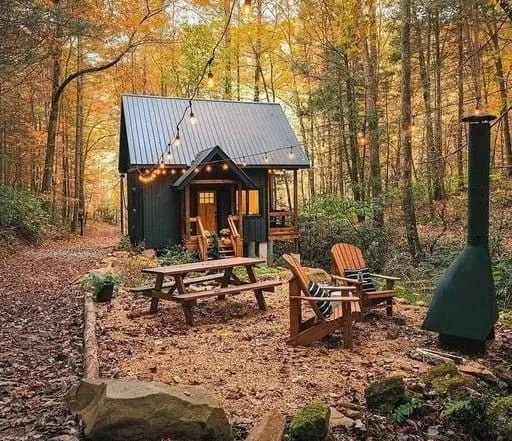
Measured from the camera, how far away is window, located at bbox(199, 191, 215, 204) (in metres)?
16.7

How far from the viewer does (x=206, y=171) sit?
52.4ft

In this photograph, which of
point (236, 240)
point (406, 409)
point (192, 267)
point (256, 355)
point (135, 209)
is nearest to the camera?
point (406, 409)

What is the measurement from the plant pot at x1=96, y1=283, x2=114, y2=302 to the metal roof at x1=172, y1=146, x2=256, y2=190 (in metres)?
7.06

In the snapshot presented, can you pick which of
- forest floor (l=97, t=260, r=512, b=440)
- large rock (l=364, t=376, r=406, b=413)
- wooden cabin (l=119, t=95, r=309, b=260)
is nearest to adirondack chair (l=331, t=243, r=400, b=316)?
forest floor (l=97, t=260, r=512, b=440)

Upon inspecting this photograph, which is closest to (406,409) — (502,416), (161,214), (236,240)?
(502,416)

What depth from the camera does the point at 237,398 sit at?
4.11m

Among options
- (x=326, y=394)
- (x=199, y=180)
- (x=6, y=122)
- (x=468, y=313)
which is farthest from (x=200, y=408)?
(x=6, y=122)

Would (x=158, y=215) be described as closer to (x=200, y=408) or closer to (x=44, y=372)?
(x=44, y=372)

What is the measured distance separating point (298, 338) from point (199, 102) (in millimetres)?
14085

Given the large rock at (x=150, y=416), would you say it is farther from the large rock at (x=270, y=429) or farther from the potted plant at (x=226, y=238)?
the potted plant at (x=226, y=238)

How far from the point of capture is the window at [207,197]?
16688mm

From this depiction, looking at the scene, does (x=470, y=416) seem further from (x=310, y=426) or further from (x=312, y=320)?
(x=312, y=320)

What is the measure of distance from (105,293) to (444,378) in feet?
17.5

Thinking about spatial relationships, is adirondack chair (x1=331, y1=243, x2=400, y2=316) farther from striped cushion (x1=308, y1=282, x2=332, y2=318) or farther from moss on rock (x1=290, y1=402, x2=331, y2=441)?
moss on rock (x1=290, y1=402, x2=331, y2=441)
